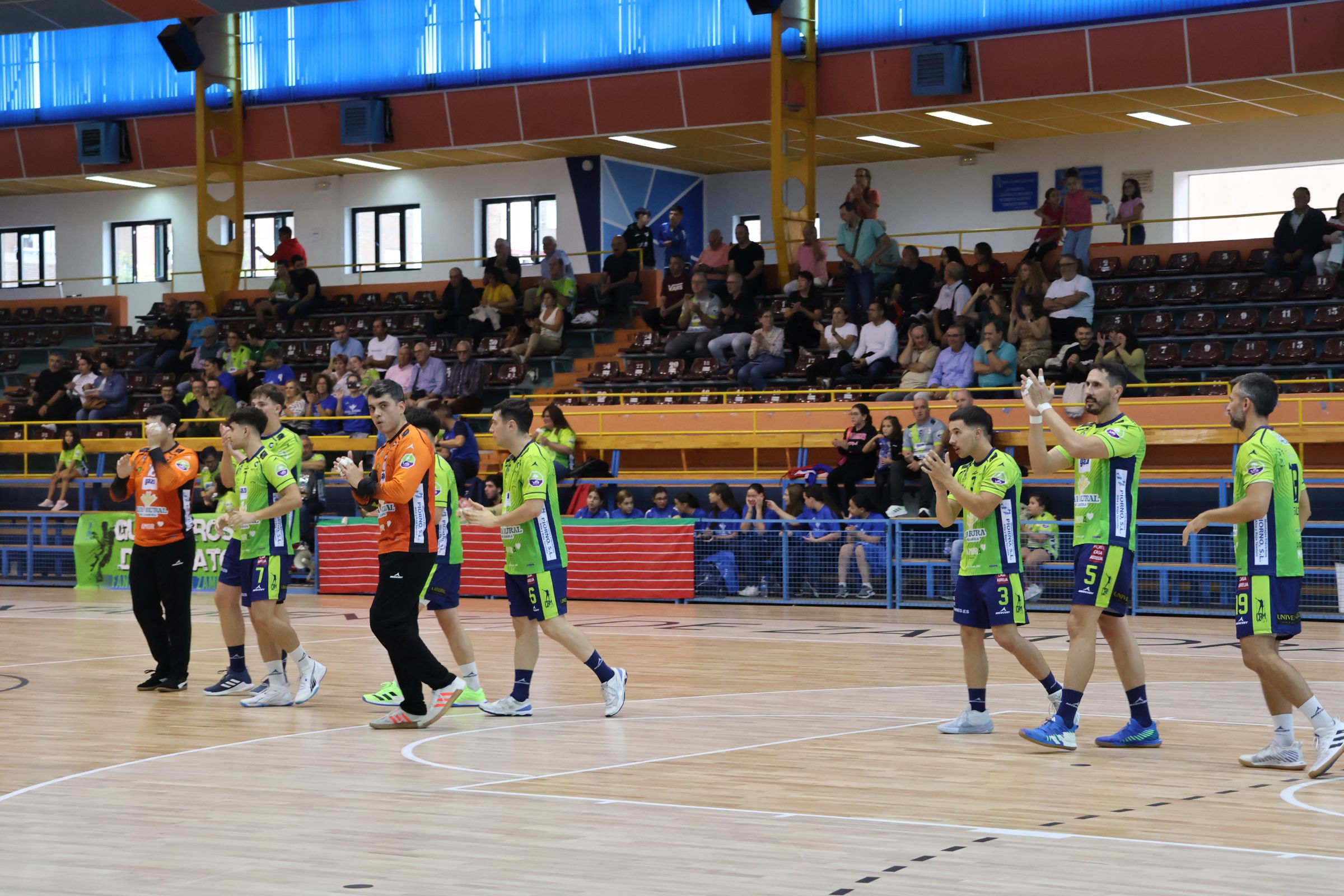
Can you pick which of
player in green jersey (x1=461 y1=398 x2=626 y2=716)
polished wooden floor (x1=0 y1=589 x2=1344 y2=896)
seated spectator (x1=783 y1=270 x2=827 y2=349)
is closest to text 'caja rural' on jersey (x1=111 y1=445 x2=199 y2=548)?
polished wooden floor (x1=0 y1=589 x2=1344 y2=896)

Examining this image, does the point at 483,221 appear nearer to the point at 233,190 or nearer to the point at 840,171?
the point at 233,190

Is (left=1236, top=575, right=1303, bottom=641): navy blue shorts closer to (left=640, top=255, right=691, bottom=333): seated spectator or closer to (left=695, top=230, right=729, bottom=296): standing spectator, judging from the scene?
(left=695, top=230, right=729, bottom=296): standing spectator

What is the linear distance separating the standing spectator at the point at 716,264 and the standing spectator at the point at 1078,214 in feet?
15.9

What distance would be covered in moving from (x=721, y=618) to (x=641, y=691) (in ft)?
17.3

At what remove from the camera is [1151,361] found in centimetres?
1944

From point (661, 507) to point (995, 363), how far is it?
4.30 metres

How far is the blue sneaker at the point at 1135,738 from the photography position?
7.96 m

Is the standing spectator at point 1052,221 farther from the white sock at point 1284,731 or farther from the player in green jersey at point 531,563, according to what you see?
the white sock at point 1284,731

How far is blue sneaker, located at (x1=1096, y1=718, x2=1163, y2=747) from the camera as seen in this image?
314 inches

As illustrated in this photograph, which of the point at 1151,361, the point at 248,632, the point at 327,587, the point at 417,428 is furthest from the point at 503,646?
the point at 1151,361

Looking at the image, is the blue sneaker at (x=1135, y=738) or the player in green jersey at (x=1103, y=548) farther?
the blue sneaker at (x=1135, y=738)

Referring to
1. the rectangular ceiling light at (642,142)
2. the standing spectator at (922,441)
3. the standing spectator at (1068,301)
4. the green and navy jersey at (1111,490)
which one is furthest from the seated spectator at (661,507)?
the rectangular ceiling light at (642,142)

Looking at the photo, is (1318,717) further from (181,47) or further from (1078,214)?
(181,47)

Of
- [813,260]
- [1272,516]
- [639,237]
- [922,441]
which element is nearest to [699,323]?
[813,260]
